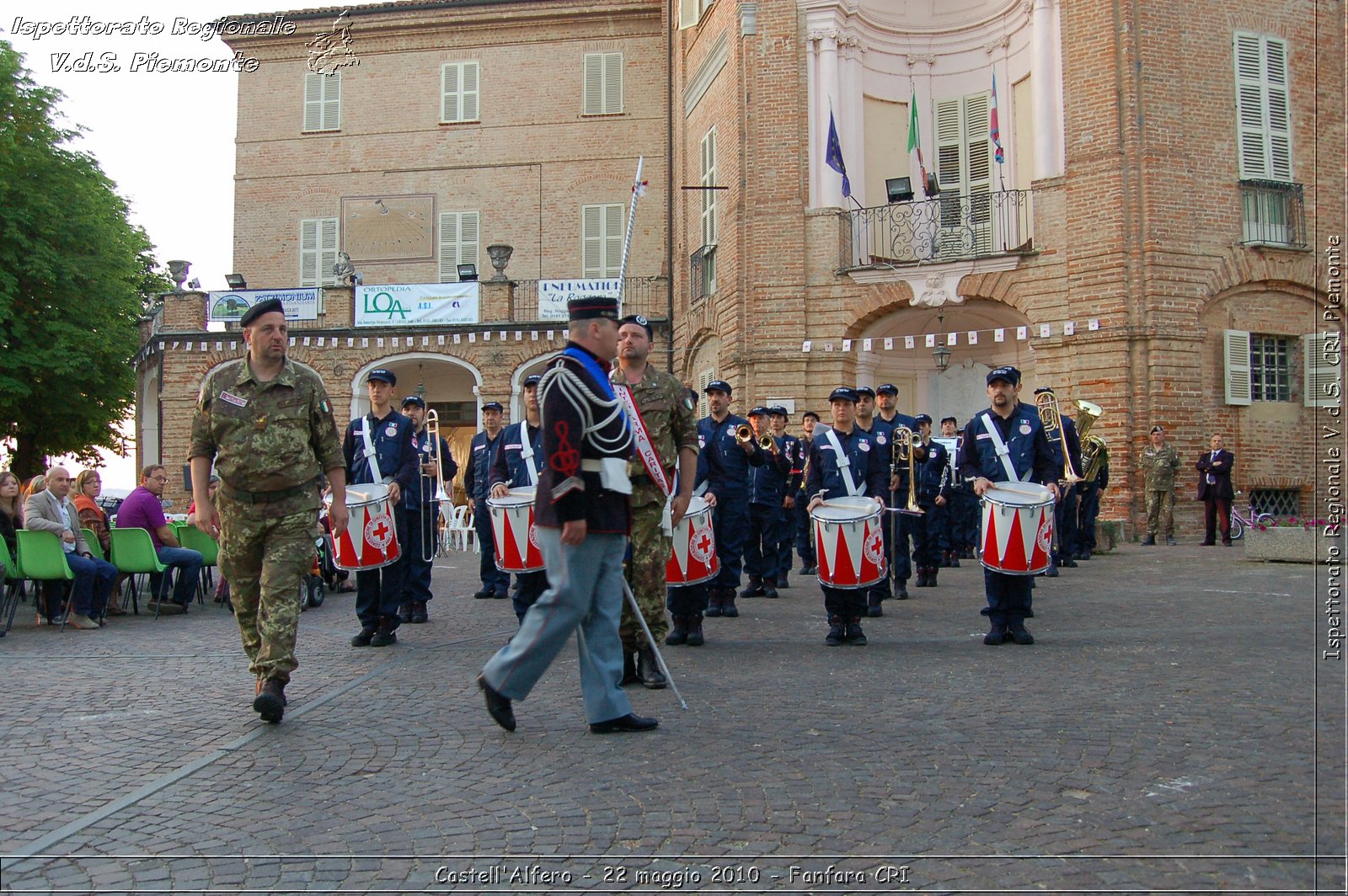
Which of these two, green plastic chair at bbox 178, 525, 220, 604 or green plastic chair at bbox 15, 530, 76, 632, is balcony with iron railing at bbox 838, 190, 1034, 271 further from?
green plastic chair at bbox 15, 530, 76, 632

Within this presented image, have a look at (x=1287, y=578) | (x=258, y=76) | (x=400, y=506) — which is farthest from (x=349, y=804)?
(x=258, y=76)

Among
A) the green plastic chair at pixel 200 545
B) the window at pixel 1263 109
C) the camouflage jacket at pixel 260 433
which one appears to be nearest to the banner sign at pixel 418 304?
the green plastic chair at pixel 200 545

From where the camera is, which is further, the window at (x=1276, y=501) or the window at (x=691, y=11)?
the window at (x=691, y=11)

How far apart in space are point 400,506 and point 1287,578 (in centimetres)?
984

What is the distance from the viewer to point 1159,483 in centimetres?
1870

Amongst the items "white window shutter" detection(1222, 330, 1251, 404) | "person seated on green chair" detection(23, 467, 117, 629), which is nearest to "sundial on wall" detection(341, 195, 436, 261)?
"white window shutter" detection(1222, 330, 1251, 404)

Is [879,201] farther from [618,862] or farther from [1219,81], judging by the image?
[618,862]

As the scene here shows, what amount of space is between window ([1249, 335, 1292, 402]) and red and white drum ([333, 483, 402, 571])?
17.2 m

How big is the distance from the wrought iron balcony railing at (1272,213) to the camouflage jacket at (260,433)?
1900 cm

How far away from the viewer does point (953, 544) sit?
15594mm

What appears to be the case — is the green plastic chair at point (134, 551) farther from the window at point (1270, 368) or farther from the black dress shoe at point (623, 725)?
the window at point (1270, 368)

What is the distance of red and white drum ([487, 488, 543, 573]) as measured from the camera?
8688 millimetres

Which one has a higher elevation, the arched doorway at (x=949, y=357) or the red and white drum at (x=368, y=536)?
the arched doorway at (x=949, y=357)

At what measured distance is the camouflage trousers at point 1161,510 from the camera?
1880 cm
